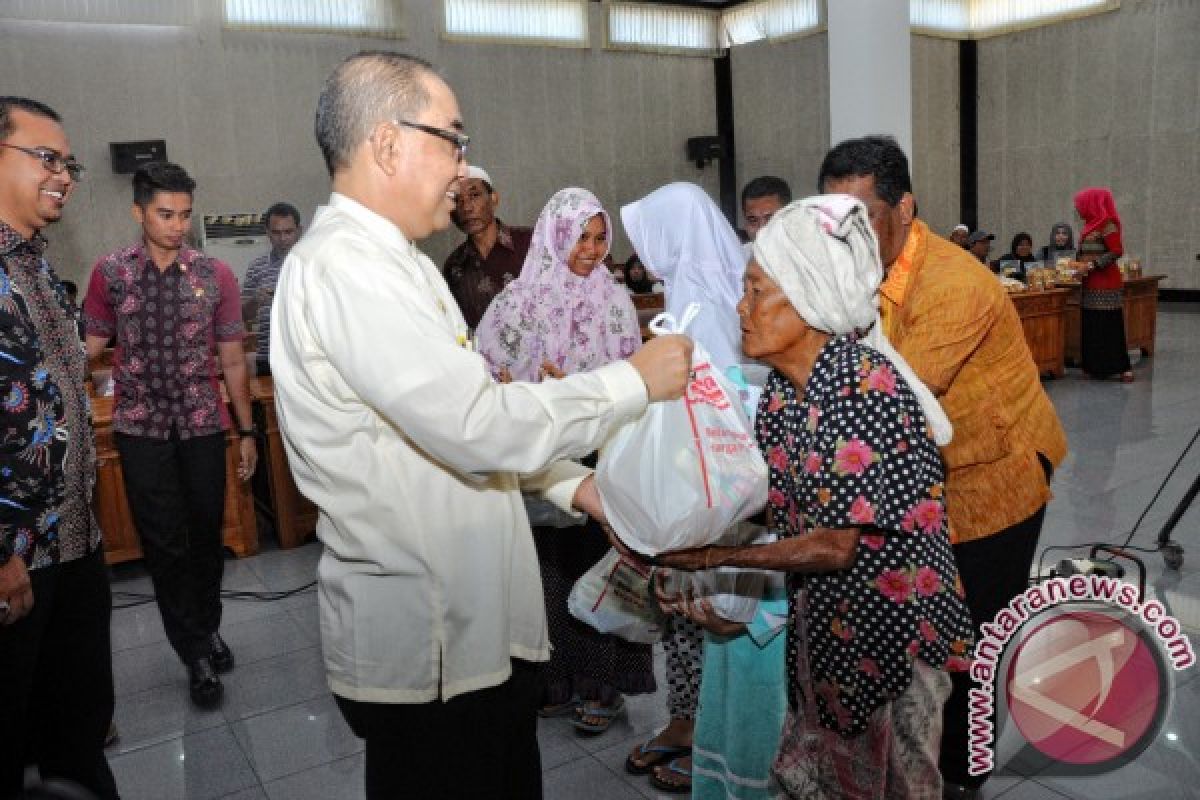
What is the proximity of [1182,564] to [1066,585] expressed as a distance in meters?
2.01

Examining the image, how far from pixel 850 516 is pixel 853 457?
9 cm

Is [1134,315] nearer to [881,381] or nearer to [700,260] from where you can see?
[700,260]

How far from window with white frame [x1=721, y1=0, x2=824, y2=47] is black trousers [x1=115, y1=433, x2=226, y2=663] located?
448 inches

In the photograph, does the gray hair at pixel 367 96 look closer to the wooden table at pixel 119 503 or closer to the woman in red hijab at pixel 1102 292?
the wooden table at pixel 119 503

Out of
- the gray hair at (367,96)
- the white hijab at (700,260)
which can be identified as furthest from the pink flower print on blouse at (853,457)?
the white hijab at (700,260)

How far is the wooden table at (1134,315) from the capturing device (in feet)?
27.3

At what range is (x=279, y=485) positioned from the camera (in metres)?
4.61

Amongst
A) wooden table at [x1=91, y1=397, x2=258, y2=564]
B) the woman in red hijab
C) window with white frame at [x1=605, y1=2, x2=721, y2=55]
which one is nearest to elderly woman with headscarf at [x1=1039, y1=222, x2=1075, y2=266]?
the woman in red hijab

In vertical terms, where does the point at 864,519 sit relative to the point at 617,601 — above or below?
above

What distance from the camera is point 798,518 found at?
5.05ft

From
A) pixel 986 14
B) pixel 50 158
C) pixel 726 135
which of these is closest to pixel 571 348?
pixel 50 158

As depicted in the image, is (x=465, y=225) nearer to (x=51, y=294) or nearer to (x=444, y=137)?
(x=51, y=294)

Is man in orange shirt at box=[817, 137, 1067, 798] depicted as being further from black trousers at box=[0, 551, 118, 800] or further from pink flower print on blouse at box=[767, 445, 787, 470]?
black trousers at box=[0, 551, 118, 800]

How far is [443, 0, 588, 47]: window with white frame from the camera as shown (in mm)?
10906
